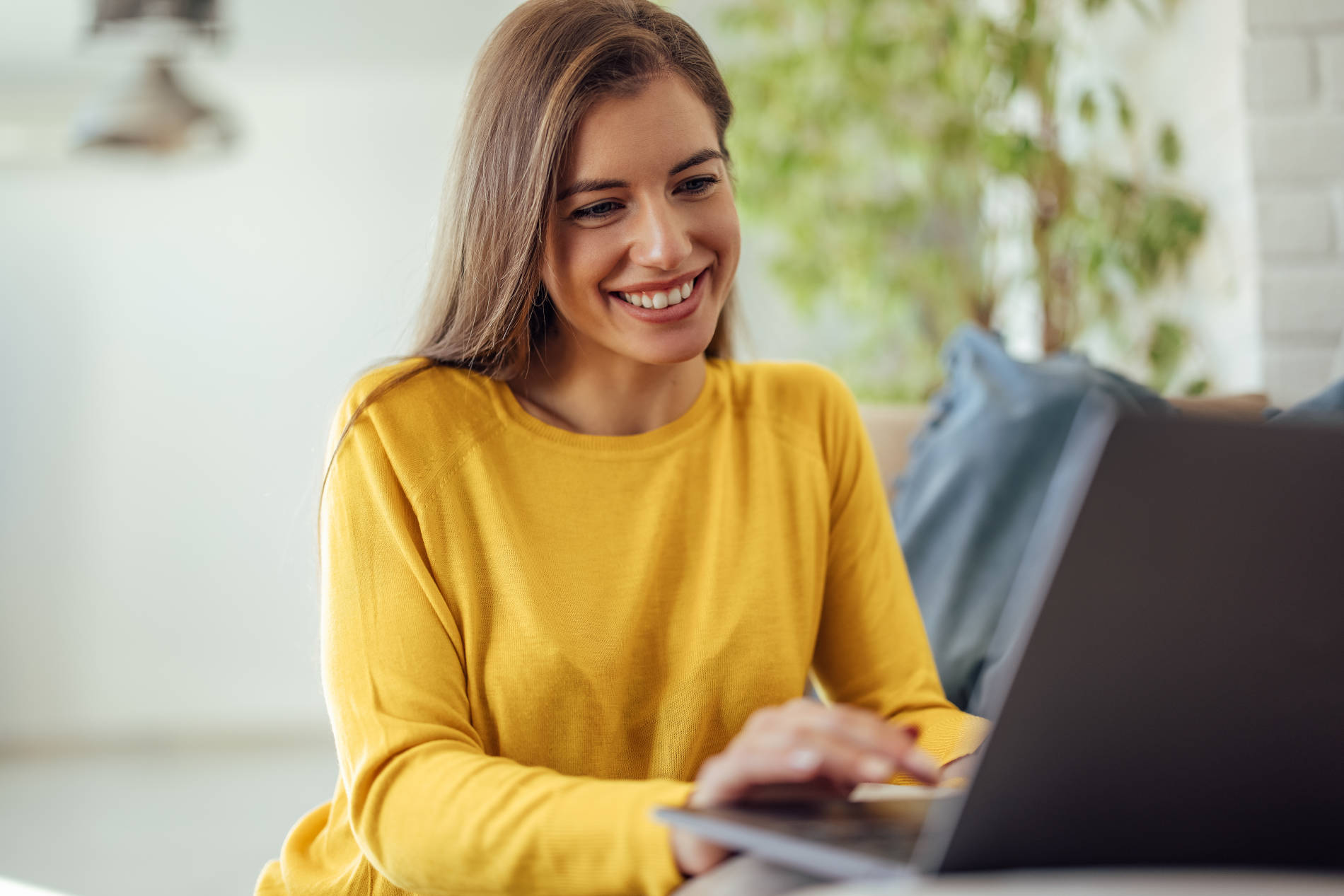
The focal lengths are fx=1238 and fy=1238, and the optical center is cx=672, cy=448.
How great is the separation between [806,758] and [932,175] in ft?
7.02

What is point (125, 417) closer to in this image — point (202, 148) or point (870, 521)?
point (202, 148)

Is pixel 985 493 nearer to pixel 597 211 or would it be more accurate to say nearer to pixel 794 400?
pixel 794 400

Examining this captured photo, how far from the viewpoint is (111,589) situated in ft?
13.1

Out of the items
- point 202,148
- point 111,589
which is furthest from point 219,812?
point 202,148

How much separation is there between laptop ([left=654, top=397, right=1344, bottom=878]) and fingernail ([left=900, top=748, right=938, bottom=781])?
0.09 metres

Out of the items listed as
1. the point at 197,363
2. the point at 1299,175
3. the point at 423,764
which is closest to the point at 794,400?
the point at 423,764

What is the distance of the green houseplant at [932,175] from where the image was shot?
2.15 m

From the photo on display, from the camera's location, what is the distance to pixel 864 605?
113 cm

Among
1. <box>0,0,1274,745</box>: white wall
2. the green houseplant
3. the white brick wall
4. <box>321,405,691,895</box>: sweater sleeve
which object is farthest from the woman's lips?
<box>0,0,1274,745</box>: white wall

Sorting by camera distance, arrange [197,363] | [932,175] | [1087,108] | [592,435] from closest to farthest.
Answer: [592,435] < [1087,108] < [932,175] < [197,363]

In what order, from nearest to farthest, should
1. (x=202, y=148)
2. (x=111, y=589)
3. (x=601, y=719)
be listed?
(x=601, y=719), (x=202, y=148), (x=111, y=589)

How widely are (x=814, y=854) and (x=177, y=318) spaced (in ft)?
12.9

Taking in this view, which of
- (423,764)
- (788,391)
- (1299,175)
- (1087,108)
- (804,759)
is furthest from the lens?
(1087,108)

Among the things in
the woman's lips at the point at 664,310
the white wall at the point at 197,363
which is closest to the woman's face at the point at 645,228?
the woman's lips at the point at 664,310
